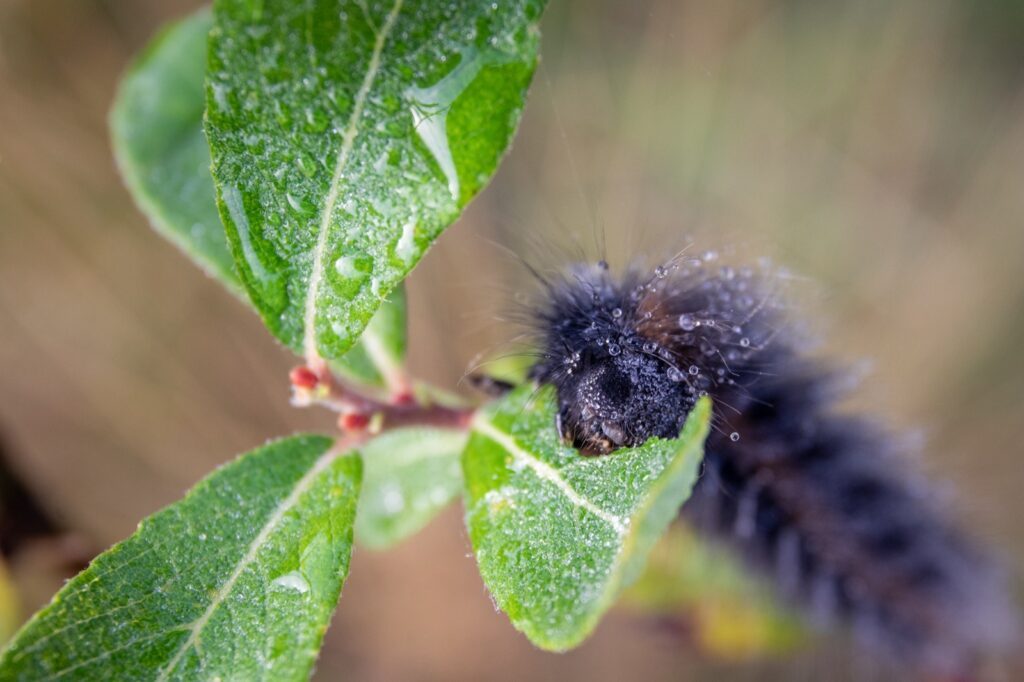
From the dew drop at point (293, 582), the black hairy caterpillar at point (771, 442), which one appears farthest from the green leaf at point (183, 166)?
the dew drop at point (293, 582)

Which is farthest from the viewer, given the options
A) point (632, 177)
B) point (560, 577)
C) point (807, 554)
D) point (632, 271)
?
point (632, 177)

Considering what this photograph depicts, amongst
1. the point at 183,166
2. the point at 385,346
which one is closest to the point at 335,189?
the point at 385,346

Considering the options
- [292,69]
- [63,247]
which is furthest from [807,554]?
[63,247]

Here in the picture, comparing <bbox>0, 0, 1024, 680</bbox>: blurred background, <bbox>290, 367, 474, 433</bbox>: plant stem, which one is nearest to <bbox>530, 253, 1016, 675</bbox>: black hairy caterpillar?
<bbox>290, 367, 474, 433</bbox>: plant stem

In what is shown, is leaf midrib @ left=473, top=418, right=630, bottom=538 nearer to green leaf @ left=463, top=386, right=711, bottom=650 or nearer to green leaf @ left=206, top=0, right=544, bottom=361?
green leaf @ left=463, top=386, right=711, bottom=650

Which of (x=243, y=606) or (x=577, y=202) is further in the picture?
(x=577, y=202)

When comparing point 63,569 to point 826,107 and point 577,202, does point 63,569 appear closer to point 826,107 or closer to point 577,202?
point 577,202

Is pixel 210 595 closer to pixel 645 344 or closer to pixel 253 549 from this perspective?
pixel 253 549
